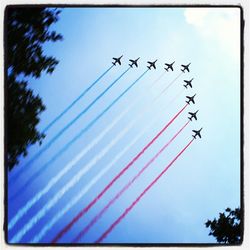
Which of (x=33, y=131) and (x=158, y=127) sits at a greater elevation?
(x=158, y=127)

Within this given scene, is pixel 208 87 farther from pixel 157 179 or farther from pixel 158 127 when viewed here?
pixel 157 179

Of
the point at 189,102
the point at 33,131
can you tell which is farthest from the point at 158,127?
the point at 33,131

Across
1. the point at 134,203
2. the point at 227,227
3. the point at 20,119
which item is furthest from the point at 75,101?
the point at 227,227

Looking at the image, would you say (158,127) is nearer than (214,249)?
No

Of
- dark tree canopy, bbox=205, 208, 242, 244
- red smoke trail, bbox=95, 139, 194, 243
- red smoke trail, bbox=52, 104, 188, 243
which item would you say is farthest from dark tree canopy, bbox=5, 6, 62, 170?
dark tree canopy, bbox=205, 208, 242, 244

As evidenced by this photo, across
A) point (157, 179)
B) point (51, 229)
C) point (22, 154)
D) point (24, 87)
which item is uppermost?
point (157, 179)

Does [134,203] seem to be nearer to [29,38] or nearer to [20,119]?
[20,119]
